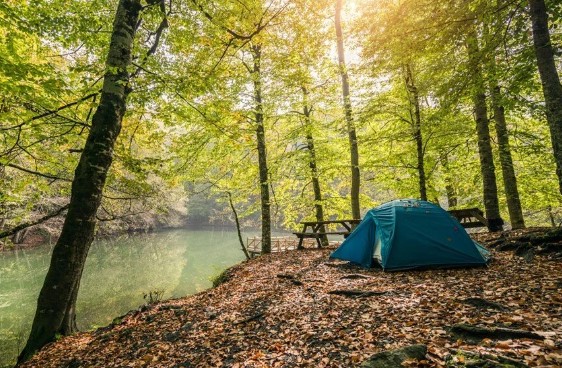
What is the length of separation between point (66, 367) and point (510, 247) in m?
10.3

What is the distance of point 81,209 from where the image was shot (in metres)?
5.70

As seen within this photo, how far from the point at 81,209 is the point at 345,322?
5.33 meters

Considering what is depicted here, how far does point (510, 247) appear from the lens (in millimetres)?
7672

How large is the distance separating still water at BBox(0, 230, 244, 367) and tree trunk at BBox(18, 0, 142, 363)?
11.3ft

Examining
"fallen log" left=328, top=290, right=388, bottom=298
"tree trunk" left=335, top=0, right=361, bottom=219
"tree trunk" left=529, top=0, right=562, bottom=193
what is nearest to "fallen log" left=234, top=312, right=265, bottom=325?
"fallen log" left=328, top=290, right=388, bottom=298

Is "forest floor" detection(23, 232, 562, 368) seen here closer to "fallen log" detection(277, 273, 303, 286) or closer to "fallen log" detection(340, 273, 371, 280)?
"fallen log" detection(340, 273, 371, 280)

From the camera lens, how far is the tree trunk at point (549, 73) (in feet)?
18.4

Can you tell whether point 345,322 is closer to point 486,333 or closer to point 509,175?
point 486,333

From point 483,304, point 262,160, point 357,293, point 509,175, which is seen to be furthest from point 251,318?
point 509,175

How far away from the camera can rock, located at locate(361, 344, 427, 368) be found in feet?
10.00

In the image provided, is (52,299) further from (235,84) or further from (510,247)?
(510,247)

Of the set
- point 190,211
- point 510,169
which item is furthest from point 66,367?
point 190,211

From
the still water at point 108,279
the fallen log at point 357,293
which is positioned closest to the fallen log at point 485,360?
the fallen log at point 357,293

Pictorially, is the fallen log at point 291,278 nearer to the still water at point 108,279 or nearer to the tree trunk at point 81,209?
the tree trunk at point 81,209
